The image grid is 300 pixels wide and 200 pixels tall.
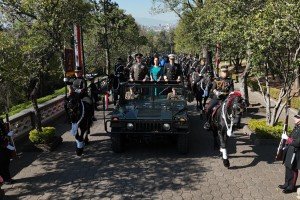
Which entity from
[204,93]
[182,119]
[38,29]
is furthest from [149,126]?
[204,93]

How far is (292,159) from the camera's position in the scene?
764 centimetres

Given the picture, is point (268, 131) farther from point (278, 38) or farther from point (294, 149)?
point (294, 149)

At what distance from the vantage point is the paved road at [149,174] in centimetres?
782

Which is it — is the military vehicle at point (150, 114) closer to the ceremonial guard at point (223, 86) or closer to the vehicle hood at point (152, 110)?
the vehicle hood at point (152, 110)

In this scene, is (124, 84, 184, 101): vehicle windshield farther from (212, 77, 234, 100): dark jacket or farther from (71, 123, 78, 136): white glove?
(71, 123, 78, 136): white glove

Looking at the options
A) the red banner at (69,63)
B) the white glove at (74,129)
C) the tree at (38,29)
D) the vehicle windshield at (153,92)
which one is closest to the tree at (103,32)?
the tree at (38,29)

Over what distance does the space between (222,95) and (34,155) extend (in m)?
5.69

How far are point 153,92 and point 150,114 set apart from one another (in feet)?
5.76

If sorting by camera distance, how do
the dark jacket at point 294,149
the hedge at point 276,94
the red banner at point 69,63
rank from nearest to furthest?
1. the dark jacket at point 294,149
2. the red banner at point 69,63
3. the hedge at point 276,94

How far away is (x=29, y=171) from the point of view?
9289mm

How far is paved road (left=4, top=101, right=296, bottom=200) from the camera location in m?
7.82

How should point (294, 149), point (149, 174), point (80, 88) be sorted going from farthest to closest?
point (80, 88)
point (149, 174)
point (294, 149)

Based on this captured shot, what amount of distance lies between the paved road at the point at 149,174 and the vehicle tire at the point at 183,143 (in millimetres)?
221

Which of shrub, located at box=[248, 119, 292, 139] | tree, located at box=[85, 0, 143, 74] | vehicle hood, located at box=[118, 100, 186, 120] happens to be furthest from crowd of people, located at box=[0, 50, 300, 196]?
tree, located at box=[85, 0, 143, 74]
